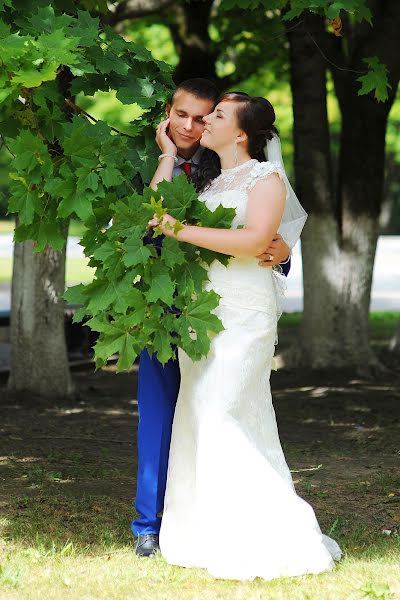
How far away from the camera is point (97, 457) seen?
748 cm

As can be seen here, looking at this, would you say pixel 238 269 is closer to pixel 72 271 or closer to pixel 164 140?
pixel 164 140

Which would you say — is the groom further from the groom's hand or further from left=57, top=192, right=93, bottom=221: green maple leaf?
left=57, top=192, right=93, bottom=221: green maple leaf

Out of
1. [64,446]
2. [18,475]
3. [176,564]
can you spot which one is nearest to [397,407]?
[64,446]

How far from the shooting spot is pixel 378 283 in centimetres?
2634

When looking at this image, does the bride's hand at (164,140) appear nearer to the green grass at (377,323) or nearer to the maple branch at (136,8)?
the maple branch at (136,8)

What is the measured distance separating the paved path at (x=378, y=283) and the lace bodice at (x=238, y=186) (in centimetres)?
938

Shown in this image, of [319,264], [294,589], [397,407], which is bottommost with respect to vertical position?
[294,589]

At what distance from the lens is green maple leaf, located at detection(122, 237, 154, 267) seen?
439 cm

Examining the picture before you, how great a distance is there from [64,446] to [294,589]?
12.4ft

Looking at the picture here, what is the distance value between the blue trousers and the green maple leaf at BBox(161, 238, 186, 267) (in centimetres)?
60

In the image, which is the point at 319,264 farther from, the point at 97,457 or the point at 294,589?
the point at 294,589

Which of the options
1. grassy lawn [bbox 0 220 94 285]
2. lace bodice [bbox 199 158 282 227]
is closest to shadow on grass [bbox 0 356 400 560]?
lace bodice [bbox 199 158 282 227]

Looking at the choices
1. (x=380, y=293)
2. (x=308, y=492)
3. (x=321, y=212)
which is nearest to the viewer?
(x=308, y=492)

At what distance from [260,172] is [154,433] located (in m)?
1.28
